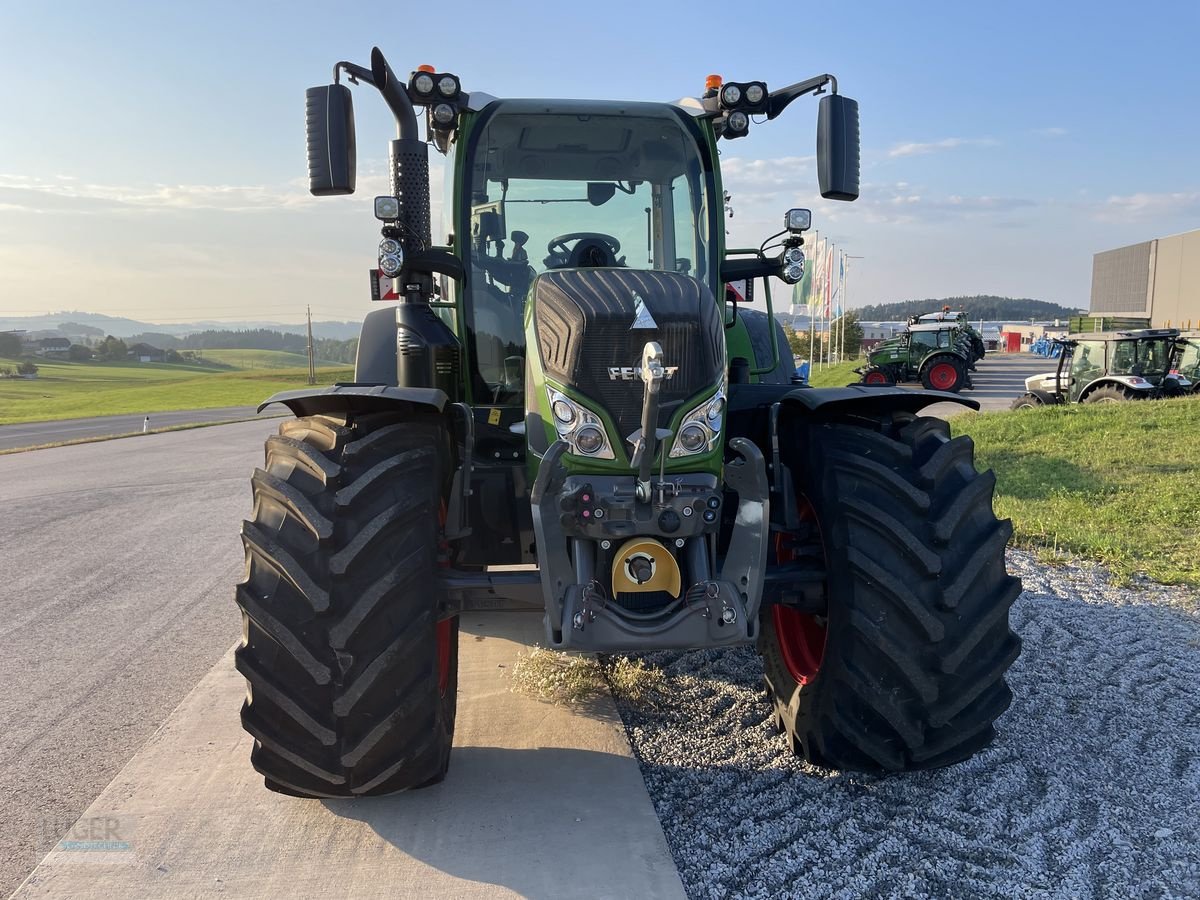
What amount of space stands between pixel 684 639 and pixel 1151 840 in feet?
5.40

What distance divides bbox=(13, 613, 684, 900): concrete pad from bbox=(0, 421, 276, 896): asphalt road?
21 cm

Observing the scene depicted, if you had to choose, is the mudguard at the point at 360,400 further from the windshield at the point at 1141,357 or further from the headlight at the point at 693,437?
the windshield at the point at 1141,357

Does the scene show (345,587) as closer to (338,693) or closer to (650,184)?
(338,693)

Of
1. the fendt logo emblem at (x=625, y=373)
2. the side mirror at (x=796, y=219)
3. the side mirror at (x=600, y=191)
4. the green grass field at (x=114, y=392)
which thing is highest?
the side mirror at (x=600, y=191)

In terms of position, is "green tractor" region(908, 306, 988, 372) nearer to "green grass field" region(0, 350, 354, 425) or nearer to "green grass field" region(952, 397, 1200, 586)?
"green grass field" region(952, 397, 1200, 586)

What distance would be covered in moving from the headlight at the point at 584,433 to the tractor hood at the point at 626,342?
0.16 ft

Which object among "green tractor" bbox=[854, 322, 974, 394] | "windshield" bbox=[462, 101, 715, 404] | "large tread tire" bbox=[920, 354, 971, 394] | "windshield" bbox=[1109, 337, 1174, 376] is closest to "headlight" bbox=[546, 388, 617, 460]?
"windshield" bbox=[462, 101, 715, 404]

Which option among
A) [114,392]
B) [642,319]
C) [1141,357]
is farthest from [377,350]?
[114,392]

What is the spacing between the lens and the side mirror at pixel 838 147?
378 centimetres

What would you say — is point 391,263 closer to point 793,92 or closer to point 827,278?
point 793,92

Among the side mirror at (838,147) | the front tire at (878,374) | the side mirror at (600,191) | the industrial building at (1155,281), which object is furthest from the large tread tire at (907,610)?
the industrial building at (1155,281)

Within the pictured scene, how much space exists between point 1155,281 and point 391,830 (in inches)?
3111

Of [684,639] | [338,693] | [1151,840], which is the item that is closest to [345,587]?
[338,693]

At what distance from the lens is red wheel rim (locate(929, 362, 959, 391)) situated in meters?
28.3
